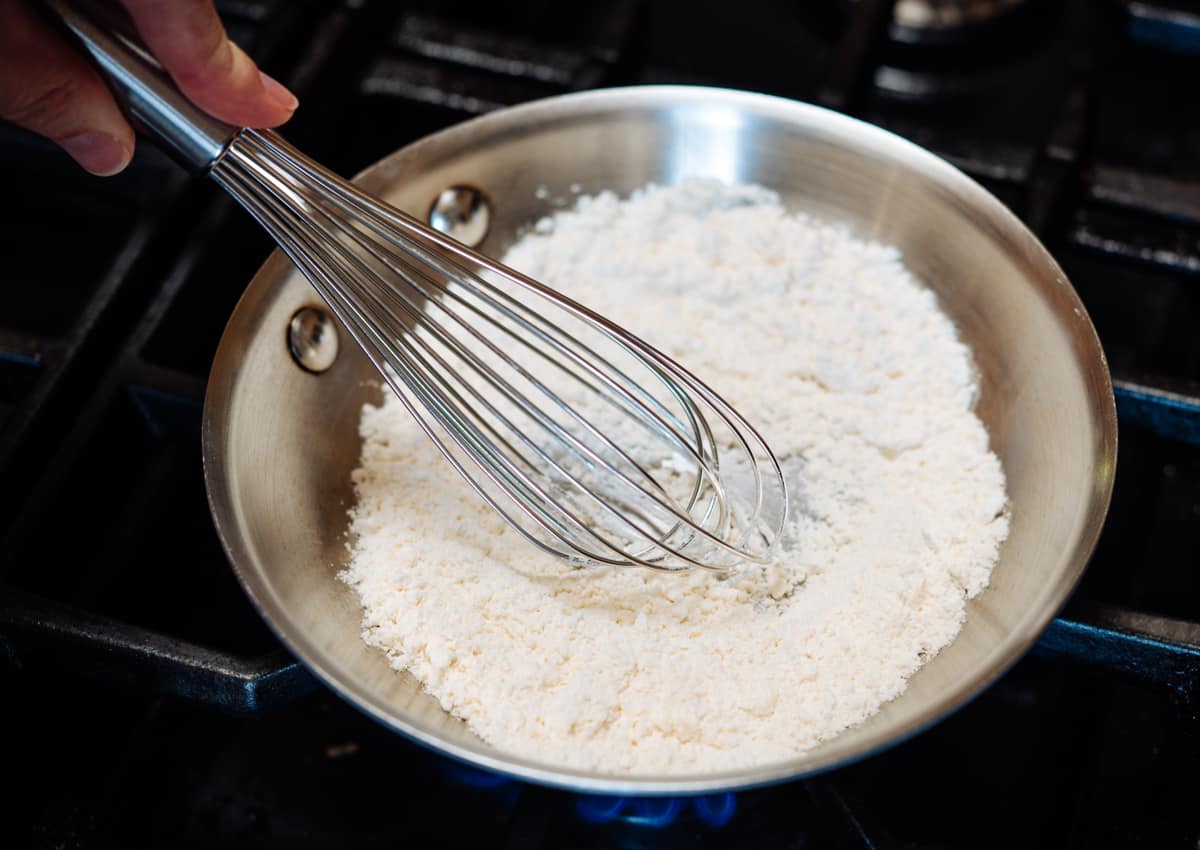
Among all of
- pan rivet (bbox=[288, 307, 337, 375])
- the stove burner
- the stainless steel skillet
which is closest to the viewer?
the stainless steel skillet

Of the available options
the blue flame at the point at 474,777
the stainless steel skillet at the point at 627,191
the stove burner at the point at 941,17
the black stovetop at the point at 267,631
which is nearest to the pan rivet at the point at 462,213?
the stainless steel skillet at the point at 627,191

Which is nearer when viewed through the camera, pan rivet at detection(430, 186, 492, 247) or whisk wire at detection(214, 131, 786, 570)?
whisk wire at detection(214, 131, 786, 570)

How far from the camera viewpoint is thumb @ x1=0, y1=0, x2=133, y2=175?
545 mm

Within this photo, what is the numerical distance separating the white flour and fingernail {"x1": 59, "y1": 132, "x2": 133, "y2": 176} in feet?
0.63

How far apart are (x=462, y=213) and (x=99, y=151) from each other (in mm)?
222

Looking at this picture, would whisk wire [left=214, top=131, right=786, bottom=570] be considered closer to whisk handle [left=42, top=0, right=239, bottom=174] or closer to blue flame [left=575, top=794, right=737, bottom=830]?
whisk handle [left=42, top=0, right=239, bottom=174]

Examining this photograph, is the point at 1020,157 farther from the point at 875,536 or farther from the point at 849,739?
the point at 849,739

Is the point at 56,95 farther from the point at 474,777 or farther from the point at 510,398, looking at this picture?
the point at 474,777

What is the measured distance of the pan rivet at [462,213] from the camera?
72cm

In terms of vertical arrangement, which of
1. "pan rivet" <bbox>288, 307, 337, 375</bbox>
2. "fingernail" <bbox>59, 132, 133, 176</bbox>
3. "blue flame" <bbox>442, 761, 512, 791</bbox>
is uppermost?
"fingernail" <bbox>59, 132, 133, 176</bbox>

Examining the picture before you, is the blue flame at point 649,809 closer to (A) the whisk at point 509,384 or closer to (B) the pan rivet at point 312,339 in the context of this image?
(A) the whisk at point 509,384

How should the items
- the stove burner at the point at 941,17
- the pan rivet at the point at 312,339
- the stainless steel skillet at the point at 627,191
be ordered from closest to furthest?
the stainless steel skillet at the point at 627,191 → the pan rivet at the point at 312,339 → the stove burner at the point at 941,17

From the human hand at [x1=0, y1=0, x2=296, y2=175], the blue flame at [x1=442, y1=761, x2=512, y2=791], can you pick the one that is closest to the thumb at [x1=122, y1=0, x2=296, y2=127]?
the human hand at [x1=0, y1=0, x2=296, y2=175]

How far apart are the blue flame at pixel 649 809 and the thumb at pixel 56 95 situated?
41 cm
